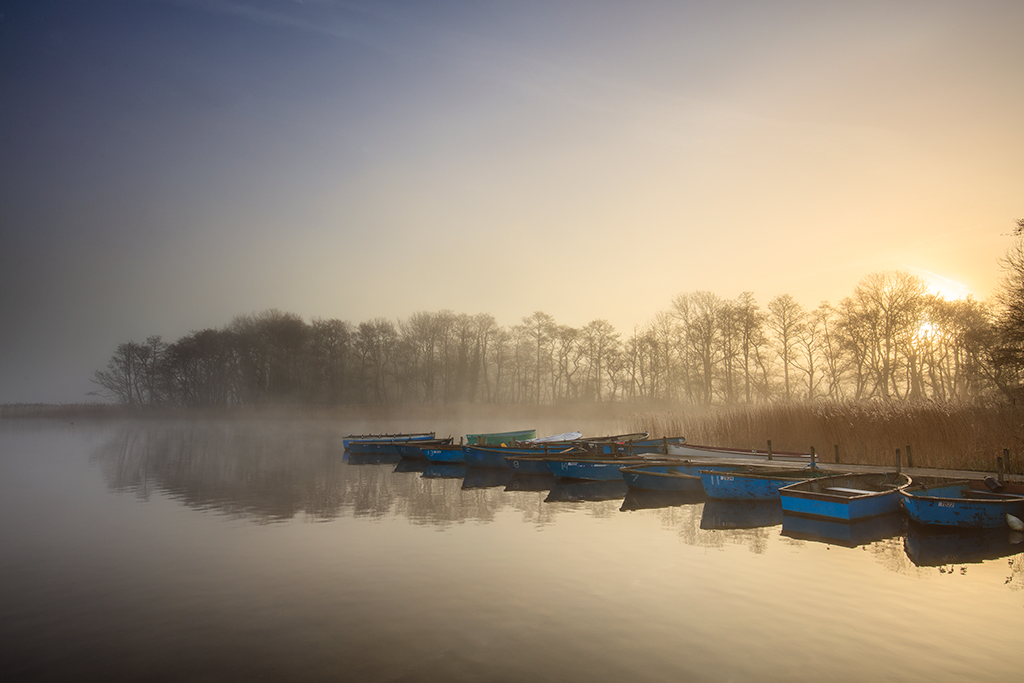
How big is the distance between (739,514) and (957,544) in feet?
16.9

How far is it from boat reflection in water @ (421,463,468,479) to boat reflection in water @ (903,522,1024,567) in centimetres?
1856

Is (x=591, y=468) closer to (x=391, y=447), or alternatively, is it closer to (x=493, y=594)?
(x=493, y=594)

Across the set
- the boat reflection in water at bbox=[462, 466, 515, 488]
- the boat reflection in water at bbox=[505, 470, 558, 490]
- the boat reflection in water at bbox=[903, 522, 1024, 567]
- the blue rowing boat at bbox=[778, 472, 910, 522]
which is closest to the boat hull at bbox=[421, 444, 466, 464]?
the boat reflection in water at bbox=[462, 466, 515, 488]

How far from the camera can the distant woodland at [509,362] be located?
55969mm

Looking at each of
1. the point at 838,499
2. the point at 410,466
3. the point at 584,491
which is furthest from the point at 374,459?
the point at 838,499

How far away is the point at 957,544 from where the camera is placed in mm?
12805

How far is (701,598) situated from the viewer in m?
9.61

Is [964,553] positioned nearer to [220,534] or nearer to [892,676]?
[892,676]

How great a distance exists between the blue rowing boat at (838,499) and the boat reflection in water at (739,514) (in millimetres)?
1109

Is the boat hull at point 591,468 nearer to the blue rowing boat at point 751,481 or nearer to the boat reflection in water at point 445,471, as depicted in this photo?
the blue rowing boat at point 751,481

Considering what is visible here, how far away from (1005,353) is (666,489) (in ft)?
51.8

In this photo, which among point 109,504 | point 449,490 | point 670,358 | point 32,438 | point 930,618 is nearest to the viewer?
point 930,618

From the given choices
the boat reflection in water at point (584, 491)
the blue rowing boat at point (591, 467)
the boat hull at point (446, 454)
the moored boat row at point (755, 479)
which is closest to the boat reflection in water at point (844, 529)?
the moored boat row at point (755, 479)

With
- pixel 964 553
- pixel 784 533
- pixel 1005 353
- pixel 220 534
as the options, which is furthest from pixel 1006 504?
pixel 220 534
